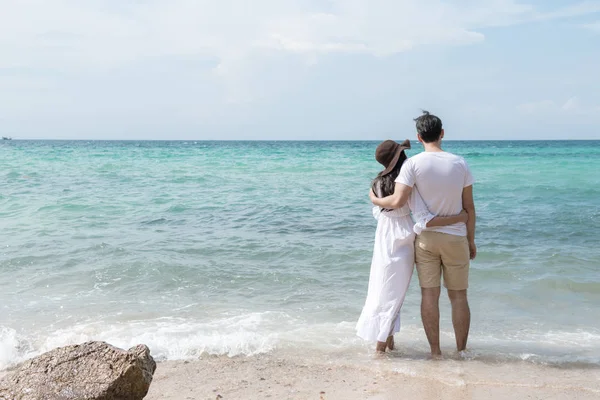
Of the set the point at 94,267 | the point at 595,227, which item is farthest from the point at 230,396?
the point at 595,227

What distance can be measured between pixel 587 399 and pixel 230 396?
89.0 inches

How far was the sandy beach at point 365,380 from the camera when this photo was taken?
377cm

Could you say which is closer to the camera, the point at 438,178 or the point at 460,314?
the point at 438,178

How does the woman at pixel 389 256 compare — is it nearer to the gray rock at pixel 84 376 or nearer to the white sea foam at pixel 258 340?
the white sea foam at pixel 258 340

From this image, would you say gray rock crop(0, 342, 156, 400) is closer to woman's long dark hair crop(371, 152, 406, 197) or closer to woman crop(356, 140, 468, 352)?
woman crop(356, 140, 468, 352)

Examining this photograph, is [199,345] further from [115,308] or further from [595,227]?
[595,227]

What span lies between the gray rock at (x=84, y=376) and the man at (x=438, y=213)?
2.23 metres

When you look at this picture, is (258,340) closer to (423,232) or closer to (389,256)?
(389,256)

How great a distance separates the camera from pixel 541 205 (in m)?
13.0

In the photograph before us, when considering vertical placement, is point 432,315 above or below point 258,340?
above

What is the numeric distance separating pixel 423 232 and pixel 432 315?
26.0 inches

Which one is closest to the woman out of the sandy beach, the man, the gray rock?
the man

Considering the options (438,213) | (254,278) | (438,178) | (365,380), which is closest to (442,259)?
(438,213)

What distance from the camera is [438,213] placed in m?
4.33
